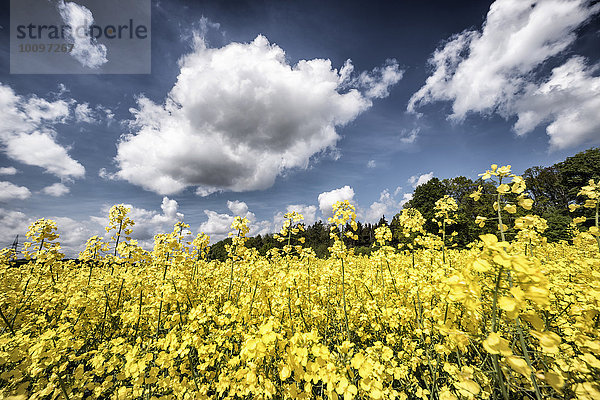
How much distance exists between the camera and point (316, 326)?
379 centimetres

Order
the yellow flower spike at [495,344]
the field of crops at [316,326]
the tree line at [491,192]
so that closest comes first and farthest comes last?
the yellow flower spike at [495,344]
the field of crops at [316,326]
the tree line at [491,192]

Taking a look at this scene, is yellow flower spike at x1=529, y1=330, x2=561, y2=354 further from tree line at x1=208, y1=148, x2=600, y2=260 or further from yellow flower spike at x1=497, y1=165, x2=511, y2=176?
tree line at x1=208, y1=148, x2=600, y2=260

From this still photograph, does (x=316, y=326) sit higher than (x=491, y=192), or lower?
lower

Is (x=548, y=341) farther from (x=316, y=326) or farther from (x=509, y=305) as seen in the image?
(x=316, y=326)

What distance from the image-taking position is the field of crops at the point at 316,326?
154 centimetres

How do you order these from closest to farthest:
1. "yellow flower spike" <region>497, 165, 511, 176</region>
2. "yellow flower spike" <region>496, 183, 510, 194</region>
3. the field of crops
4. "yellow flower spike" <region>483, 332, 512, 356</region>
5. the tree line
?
1. "yellow flower spike" <region>483, 332, 512, 356</region>
2. the field of crops
3. "yellow flower spike" <region>496, 183, 510, 194</region>
4. "yellow flower spike" <region>497, 165, 511, 176</region>
5. the tree line

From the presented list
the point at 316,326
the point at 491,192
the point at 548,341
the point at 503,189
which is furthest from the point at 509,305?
the point at 491,192

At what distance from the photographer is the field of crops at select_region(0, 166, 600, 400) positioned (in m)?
1.54

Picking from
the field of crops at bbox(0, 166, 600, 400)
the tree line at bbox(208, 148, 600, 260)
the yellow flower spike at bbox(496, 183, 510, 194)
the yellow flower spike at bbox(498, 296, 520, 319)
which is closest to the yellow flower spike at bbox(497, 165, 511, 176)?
the field of crops at bbox(0, 166, 600, 400)

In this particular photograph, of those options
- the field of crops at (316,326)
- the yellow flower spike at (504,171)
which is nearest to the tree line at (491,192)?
the field of crops at (316,326)

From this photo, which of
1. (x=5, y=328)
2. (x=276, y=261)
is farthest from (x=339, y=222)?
(x=5, y=328)

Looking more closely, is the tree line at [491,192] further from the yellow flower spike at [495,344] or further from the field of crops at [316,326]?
the yellow flower spike at [495,344]

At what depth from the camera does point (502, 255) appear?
1.22 m

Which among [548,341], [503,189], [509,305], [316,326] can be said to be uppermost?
[503,189]
